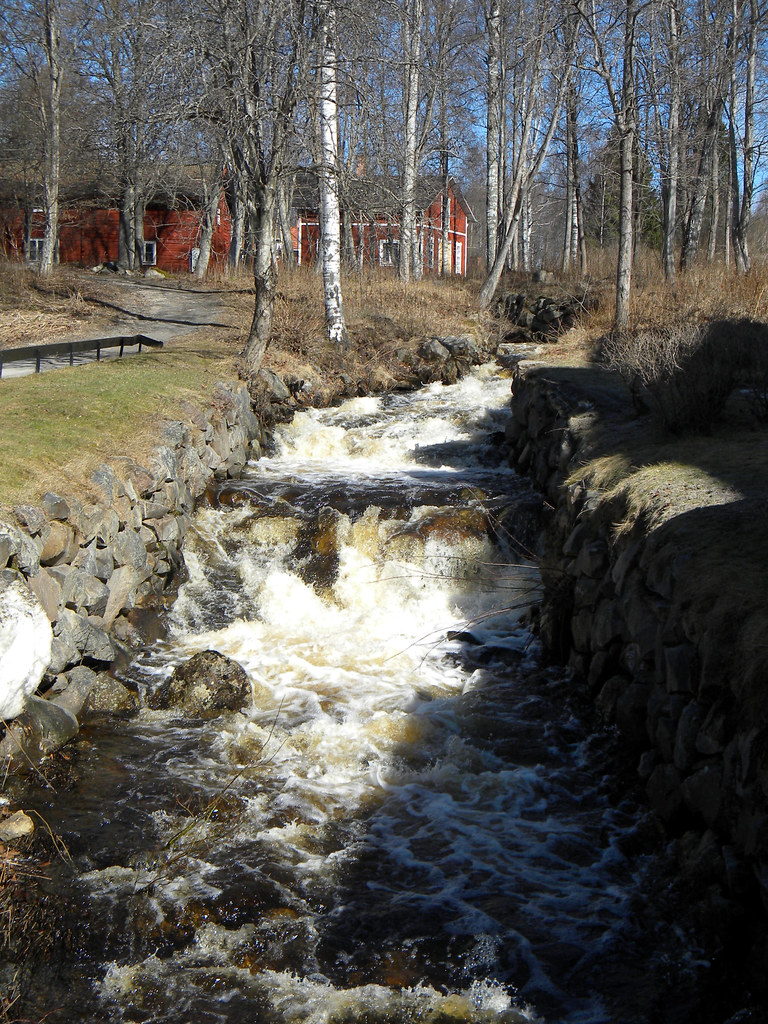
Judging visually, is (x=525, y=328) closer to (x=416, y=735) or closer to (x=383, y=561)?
(x=383, y=561)

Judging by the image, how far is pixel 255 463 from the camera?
41.1 ft

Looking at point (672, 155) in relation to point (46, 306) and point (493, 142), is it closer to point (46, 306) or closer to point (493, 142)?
point (493, 142)

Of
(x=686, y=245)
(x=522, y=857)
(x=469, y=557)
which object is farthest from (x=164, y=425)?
(x=686, y=245)

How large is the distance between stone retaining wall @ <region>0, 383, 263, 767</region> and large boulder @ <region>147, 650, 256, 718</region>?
0.99 ft

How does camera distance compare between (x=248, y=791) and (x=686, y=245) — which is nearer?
(x=248, y=791)

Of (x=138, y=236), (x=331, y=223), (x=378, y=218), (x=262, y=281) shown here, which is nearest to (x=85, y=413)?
(x=262, y=281)

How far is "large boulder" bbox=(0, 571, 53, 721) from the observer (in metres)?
5.36

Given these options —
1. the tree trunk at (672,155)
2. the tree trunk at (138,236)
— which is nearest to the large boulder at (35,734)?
the tree trunk at (672,155)

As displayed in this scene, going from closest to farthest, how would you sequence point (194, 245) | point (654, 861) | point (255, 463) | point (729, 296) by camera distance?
point (654, 861), point (255, 463), point (729, 296), point (194, 245)

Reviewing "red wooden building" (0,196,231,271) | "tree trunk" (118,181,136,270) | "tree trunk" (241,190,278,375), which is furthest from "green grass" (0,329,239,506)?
"red wooden building" (0,196,231,271)

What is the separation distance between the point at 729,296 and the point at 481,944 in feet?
39.3

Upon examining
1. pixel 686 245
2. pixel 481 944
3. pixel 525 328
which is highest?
pixel 686 245

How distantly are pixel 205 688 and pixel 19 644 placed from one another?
1710 mm

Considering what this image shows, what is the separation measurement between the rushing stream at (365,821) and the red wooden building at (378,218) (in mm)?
6484
